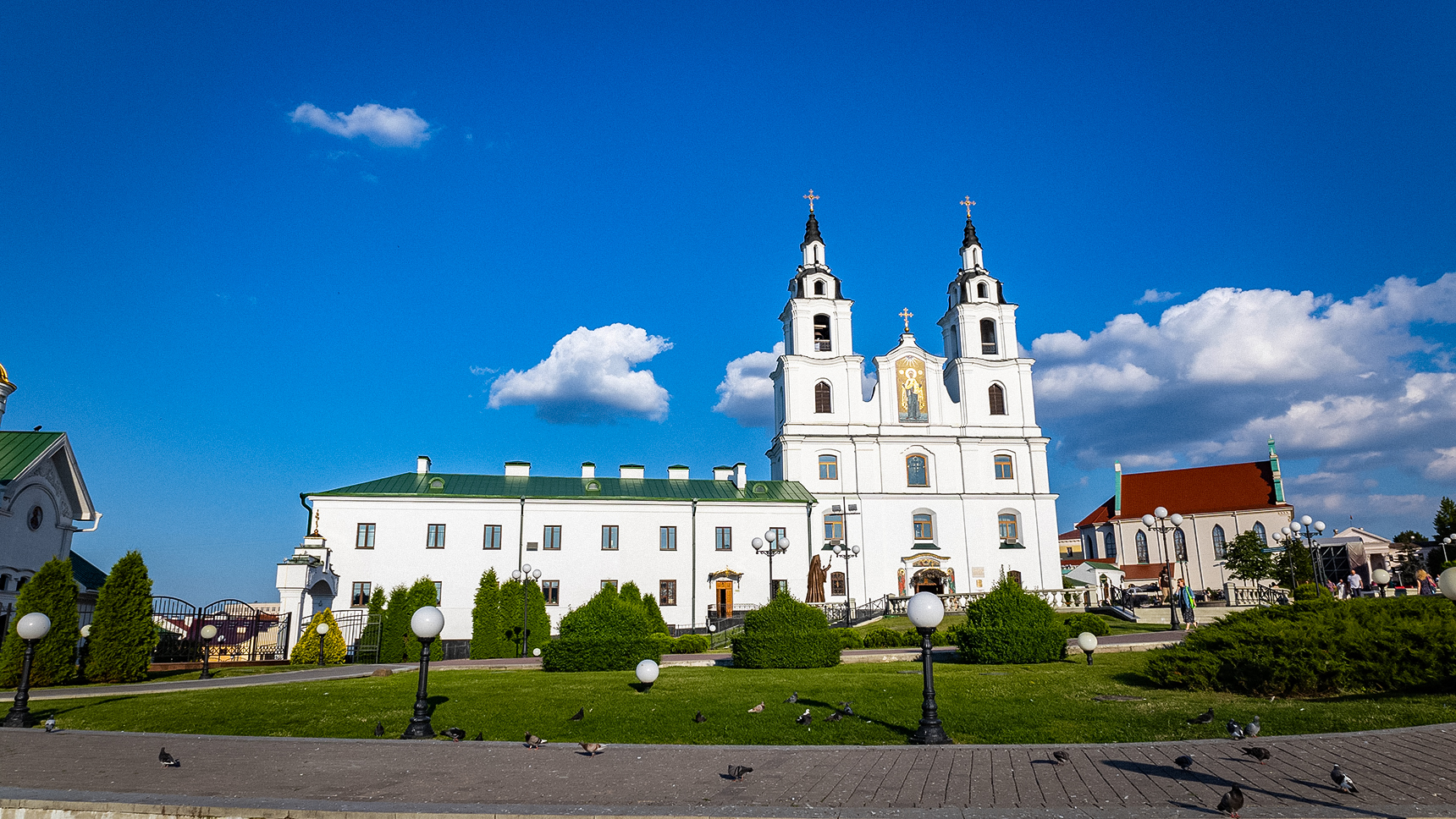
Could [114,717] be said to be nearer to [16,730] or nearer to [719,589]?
[16,730]

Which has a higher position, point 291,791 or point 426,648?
point 426,648

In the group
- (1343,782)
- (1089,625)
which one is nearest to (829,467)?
(1089,625)

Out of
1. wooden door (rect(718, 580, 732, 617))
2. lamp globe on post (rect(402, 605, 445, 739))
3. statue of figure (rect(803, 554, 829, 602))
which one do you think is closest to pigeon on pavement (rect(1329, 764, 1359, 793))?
lamp globe on post (rect(402, 605, 445, 739))

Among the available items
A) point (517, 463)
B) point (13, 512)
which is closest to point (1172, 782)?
point (13, 512)

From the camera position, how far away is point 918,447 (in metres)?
50.4

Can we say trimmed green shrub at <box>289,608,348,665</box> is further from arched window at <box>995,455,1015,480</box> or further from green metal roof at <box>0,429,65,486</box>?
arched window at <box>995,455,1015,480</box>

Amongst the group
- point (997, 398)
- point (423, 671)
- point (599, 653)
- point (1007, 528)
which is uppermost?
point (997, 398)

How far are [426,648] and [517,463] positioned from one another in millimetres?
34321

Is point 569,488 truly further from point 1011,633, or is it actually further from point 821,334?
point 1011,633

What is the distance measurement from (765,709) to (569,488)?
33321mm

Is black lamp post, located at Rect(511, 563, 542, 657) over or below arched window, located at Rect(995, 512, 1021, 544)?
below

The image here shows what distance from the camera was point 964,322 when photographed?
53250mm

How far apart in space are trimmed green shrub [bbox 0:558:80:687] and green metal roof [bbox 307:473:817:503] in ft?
67.5

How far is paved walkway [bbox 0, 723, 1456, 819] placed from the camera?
642 cm
